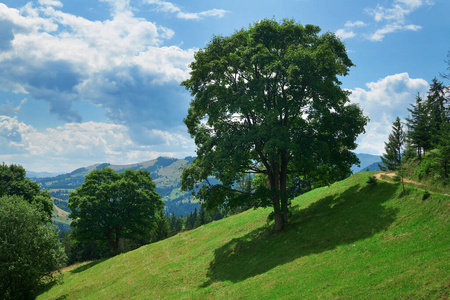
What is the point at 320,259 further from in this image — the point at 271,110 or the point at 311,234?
the point at 271,110

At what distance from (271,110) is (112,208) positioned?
1555 inches

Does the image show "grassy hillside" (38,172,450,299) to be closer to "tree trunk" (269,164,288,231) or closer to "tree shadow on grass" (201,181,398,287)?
"tree shadow on grass" (201,181,398,287)

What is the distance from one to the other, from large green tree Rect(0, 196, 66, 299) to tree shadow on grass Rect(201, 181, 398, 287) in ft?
68.3

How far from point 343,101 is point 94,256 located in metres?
92.6

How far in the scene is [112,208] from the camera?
50594mm

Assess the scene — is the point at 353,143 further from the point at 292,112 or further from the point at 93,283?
the point at 93,283

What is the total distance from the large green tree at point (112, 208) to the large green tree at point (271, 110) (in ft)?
94.1

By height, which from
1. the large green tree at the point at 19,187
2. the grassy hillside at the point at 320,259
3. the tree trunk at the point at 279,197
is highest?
the large green tree at the point at 19,187

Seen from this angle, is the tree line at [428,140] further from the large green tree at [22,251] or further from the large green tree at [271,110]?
the large green tree at [22,251]

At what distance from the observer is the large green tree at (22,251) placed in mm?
29156

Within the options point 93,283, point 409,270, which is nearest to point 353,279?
point 409,270

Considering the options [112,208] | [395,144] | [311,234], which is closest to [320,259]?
→ [311,234]

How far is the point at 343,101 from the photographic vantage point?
91.7 feet

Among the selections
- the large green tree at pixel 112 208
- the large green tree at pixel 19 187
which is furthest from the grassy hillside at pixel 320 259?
the large green tree at pixel 19 187
